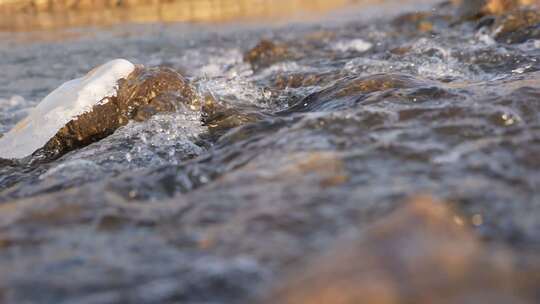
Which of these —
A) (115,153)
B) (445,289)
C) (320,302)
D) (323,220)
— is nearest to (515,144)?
(323,220)

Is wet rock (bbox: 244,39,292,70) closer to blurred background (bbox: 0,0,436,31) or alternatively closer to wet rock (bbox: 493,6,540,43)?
wet rock (bbox: 493,6,540,43)

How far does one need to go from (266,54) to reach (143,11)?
1406 centimetres

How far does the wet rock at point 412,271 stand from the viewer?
102cm

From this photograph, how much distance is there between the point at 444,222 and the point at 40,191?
1.62m

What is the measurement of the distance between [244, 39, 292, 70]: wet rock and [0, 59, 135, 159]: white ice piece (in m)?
3.32

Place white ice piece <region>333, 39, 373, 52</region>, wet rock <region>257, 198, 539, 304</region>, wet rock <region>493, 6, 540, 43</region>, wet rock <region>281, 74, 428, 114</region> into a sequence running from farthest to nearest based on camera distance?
white ice piece <region>333, 39, 373, 52</region>, wet rock <region>493, 6, 540, 43</region>, wet rock <region>281, 74, 428, 114</region>, wet rock <region>257, 198, 539, 304</region>

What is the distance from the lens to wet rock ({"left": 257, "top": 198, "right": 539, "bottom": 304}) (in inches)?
40.1

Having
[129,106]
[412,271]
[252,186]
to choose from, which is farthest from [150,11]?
[412,271]

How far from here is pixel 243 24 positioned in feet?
45.5

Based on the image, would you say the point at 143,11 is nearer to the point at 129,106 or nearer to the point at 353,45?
the point at 353,45

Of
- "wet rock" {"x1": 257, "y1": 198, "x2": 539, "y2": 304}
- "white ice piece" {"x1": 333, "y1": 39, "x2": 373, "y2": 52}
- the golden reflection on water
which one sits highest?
"wet rock" {"x1": 257, "y1": 198, "x2": 539, "y2": 304}

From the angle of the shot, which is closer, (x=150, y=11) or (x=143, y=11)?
(x=150, y=11)

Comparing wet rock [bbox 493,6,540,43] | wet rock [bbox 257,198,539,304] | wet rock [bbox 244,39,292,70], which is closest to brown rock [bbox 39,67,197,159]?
wet rock [bbox 257,198,539,304]

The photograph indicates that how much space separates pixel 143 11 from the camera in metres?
20.0
